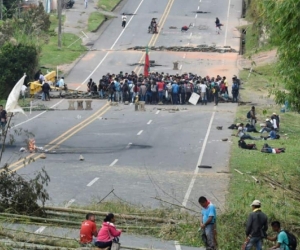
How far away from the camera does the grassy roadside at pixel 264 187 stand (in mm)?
19391

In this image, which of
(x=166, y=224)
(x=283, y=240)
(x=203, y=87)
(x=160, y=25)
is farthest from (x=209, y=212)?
(x=160, y=25)

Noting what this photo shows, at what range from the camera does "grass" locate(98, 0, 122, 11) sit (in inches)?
3203

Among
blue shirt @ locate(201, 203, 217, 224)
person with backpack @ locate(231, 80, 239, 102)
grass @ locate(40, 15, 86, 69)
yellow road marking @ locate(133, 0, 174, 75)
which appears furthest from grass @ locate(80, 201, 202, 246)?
grass @ locate(40, 15, 86, 69)

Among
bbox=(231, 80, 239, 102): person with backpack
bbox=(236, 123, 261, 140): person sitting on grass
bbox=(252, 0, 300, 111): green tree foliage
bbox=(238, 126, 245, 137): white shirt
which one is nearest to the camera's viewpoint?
bbox=(252, 0, 300, 111): green tree foliage

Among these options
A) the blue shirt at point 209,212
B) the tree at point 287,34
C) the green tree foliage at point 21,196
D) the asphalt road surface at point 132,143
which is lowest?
the asphalt road surface at point 132,143

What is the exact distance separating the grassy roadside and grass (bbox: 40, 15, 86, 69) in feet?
68.4

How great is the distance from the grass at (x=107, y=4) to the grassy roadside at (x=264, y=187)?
128 ft

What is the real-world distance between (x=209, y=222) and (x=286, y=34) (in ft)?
24.6

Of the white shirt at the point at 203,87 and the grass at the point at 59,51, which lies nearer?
the white shirt at the point at 203,87

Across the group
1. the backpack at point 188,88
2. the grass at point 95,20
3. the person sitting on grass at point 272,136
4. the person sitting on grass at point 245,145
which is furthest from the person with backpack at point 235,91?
the grass at point 95,20

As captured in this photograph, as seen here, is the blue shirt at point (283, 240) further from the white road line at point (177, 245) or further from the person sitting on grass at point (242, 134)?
the person sitting on grass at point (242, 134)

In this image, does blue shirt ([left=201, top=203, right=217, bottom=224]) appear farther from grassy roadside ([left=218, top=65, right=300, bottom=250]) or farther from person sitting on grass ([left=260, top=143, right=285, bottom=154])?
person sitting on grass ([left=260, top=143, right=285, bottom=154])

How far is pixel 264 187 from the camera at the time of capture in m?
27.0

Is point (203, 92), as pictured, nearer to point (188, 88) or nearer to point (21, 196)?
point (188, 88)
